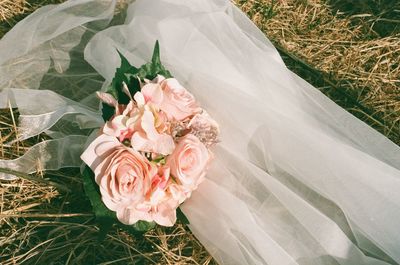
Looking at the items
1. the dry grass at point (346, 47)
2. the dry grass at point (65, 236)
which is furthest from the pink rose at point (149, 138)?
the dry grass at point (346, 47)

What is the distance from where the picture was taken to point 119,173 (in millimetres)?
849

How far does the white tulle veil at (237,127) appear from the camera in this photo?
3.15ft

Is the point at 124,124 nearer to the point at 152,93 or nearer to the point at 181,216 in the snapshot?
the point at 152,93

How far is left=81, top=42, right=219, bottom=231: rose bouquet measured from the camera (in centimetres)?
85

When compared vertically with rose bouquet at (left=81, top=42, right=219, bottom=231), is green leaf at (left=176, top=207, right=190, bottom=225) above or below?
below

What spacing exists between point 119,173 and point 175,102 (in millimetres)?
152

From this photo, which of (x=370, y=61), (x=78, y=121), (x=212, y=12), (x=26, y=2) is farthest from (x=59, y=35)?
(x=370, y=61)

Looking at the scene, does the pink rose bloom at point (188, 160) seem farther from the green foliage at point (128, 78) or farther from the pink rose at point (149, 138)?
the green foliage at point (128, 78)

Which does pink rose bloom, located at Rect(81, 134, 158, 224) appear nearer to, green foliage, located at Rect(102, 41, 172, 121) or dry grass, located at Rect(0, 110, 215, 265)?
green foliage, located at Rect(102, 41, 172, 121)

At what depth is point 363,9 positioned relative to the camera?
5.55ft

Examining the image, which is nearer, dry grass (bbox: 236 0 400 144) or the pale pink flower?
the pale pink flower

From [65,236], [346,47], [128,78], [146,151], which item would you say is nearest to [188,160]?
[146,151]

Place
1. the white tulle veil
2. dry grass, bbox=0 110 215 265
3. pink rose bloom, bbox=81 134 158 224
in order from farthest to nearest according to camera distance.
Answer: dry grass, bbox=0 110 215 265
the white tulle veil
pink rose bloom, bbox=81 134 158 224

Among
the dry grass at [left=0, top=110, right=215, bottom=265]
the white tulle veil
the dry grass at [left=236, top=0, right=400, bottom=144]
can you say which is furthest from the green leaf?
the dry grass at [left=236, top=0, right=400, bottom=144]
